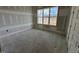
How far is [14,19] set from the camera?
871 millimetres

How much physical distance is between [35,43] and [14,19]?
41 cm

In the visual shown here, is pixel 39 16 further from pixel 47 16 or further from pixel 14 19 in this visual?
pixel 14 19

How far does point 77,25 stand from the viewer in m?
Answer: 0.82

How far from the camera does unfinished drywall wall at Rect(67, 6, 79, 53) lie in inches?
31.5

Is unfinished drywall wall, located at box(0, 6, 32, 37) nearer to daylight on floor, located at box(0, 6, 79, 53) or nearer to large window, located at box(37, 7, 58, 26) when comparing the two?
daylight on floor, located at box(0, 6, 79, 53)

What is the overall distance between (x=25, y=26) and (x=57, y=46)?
0.50 metres

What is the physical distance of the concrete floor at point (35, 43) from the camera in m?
0.91

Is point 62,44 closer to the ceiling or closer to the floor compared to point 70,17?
closer to the floor

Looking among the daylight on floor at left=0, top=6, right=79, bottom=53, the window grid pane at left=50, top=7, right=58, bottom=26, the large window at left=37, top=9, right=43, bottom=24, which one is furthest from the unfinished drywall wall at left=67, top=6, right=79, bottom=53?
the large window at left=37, top=9, right=43, bottom=24

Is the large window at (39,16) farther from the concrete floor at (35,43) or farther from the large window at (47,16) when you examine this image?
the concrete floor at (35,43)

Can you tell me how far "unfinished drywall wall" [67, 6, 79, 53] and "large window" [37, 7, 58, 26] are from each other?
196 mm
